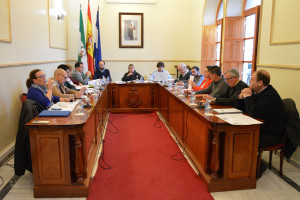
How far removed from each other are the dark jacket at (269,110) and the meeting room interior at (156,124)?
11 mm

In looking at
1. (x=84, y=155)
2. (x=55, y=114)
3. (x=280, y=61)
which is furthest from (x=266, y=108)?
(x=55, y=114)

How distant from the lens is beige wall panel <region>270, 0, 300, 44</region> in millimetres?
3482

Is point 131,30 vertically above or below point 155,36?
above

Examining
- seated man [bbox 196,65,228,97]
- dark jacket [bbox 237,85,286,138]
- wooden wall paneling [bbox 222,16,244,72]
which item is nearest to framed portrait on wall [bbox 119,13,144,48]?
wooden wall paneling [bbox 222,16,244,72]

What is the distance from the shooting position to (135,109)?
21.1 feet

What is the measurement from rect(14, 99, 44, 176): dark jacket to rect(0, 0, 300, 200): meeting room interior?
0.4 inches

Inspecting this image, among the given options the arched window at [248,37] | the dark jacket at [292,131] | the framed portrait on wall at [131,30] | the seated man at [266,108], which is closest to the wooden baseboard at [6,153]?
the seated man at [266,108]

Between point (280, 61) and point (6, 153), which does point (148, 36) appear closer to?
point (280, 61)

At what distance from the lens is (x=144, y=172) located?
124 inches

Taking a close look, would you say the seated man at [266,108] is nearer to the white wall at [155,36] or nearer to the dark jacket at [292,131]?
the dark jacket at [292,131]

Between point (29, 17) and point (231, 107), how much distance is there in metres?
3.86

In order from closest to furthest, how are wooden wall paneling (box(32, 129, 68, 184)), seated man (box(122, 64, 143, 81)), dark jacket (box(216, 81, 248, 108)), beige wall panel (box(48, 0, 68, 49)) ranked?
wooden wall paneling (box(32, 129, 68, 184)), dark jacket (box(216, 81, 248, 108)), beige wall panel (box(48, 0, 68, 49)), seated man (box(122, 64, 143, 81))

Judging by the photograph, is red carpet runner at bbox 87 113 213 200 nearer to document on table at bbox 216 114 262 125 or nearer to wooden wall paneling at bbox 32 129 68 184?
wooden wall paneling at bbox 32 129 68 184

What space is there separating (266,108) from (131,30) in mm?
6650
